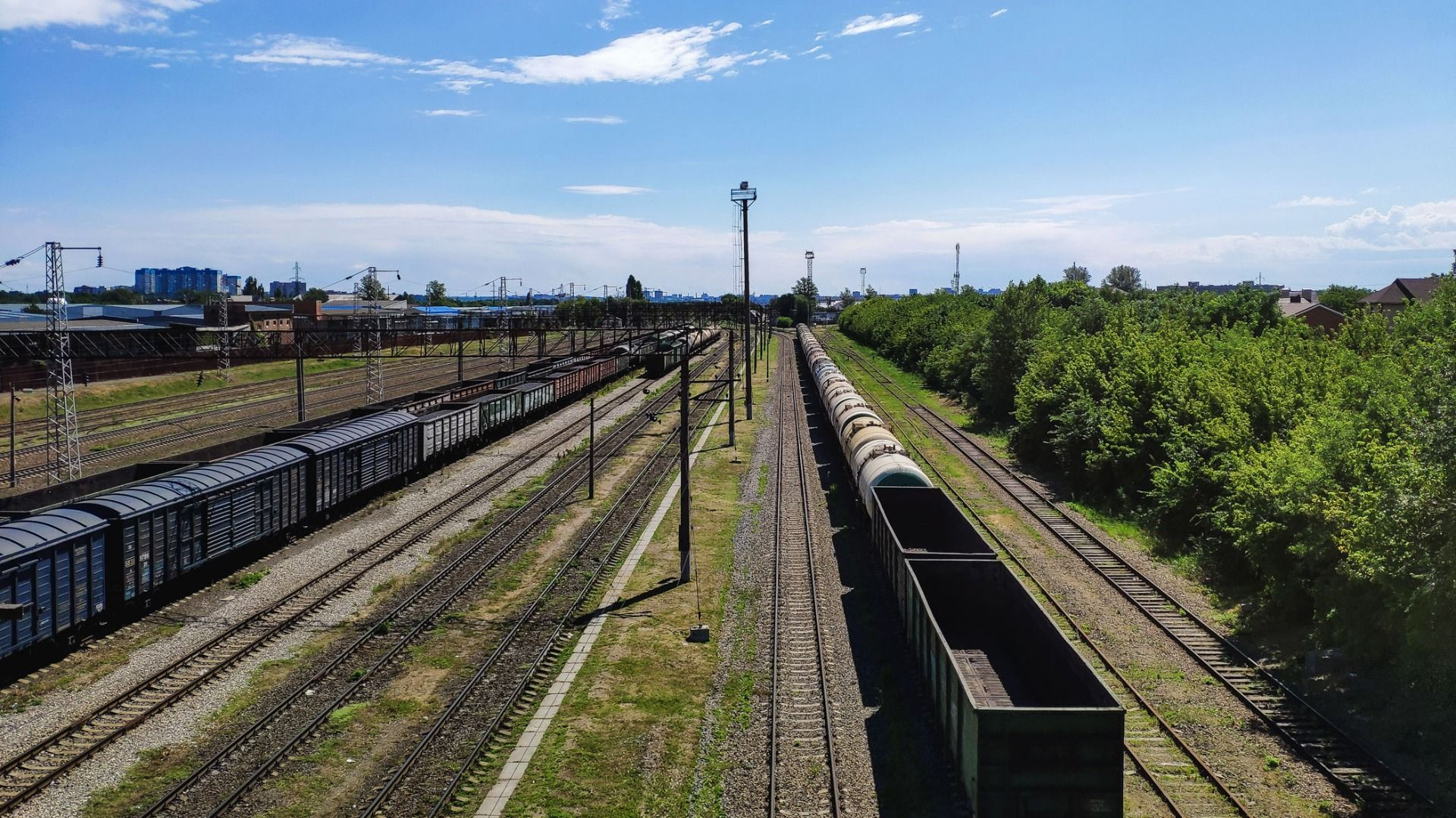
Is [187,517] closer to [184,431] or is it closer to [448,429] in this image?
[448,429]

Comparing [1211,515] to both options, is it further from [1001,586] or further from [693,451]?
[693,451]

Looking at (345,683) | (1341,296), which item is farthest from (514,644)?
(1341,296)

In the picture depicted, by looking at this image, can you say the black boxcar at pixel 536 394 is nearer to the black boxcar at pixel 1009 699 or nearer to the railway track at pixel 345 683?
the railway track at pixel 345 683

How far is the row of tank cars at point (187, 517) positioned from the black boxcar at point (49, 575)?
27 millimetres

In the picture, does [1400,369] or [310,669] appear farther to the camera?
[1400,369]

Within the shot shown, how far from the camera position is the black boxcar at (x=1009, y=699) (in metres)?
13.2

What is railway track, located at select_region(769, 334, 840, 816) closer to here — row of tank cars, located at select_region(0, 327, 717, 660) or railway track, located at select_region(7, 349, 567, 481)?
row of tank cars, located at select_region(0, 327, 717, 660)

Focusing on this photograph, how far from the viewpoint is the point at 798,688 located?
20141 millimetres

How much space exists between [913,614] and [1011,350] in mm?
44532

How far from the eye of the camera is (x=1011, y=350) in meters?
61.1

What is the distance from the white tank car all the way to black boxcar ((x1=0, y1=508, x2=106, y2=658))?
19867 millimetres

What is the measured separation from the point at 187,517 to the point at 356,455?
1037 cm

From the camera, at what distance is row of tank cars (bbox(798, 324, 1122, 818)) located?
13.2 metres

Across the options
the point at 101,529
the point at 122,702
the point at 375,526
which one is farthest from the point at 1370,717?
the point at 375,526
